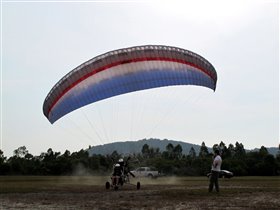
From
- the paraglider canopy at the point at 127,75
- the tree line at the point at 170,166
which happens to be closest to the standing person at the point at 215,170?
the paraglider canopy at the point at 127,75

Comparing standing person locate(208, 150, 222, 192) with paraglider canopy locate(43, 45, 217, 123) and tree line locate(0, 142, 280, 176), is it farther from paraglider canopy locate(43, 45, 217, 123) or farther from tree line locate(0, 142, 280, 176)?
tree line locate(0, 142, 280, 176)

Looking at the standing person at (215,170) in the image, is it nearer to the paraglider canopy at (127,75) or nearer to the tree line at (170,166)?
the paraglider canopy at (127,75)

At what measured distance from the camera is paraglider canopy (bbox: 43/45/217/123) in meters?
18.2

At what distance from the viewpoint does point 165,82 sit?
1934 centimetres

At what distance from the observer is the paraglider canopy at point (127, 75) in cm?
1817

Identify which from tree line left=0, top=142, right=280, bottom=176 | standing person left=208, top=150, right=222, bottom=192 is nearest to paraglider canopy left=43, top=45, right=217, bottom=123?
standing person left=208, top=150, right=222, bottom=192

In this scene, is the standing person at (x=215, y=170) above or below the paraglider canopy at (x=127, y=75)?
below

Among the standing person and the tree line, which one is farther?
the tree line

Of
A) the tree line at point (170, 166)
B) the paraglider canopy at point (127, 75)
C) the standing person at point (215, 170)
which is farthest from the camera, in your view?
the tree line at point (170, 166)

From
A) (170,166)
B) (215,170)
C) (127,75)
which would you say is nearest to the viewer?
(215,170)

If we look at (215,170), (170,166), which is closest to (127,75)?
(215,170)

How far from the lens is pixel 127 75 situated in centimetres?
1881

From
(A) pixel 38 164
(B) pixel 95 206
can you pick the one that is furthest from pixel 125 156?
(A) pixel 38 164

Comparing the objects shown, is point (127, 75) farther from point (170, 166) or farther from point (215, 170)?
point (170, 166)
